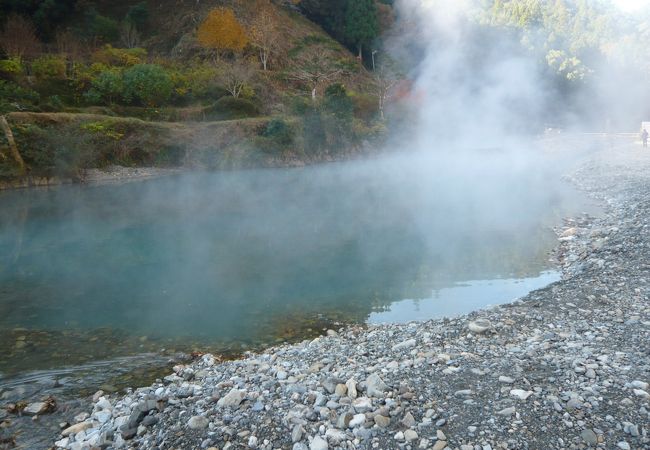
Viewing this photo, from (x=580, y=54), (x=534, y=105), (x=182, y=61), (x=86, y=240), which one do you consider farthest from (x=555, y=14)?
(x=86, y=240)

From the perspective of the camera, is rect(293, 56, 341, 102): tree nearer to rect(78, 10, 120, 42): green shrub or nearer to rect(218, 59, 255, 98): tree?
rect(218, 59, 255, 98): tree

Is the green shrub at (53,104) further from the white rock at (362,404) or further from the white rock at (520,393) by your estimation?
the white rock at (520,393)

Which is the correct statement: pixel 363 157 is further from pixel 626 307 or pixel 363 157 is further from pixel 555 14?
pixel 626 307

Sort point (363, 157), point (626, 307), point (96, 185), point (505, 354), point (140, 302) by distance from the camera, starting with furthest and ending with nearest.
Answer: point (363, 157)
point (96, 185)
point (140, 302)
point (626, 307)
point (505, 354)

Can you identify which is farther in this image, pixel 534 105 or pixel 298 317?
pixel 534 105

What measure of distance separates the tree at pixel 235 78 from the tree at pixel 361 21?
54.6 feet

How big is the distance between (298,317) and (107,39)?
3958 cm

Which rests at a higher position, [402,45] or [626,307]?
[402,45]

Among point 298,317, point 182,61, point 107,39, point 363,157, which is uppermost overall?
point 107,39

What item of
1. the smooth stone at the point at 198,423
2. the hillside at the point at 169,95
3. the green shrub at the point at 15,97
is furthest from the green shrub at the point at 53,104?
the smooth stone at the point at 198,423

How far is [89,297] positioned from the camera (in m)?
8.71

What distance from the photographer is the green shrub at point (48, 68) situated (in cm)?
2830

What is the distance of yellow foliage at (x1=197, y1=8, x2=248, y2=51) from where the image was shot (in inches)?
1516

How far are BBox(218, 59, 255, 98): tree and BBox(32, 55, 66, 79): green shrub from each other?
31.6 ft
